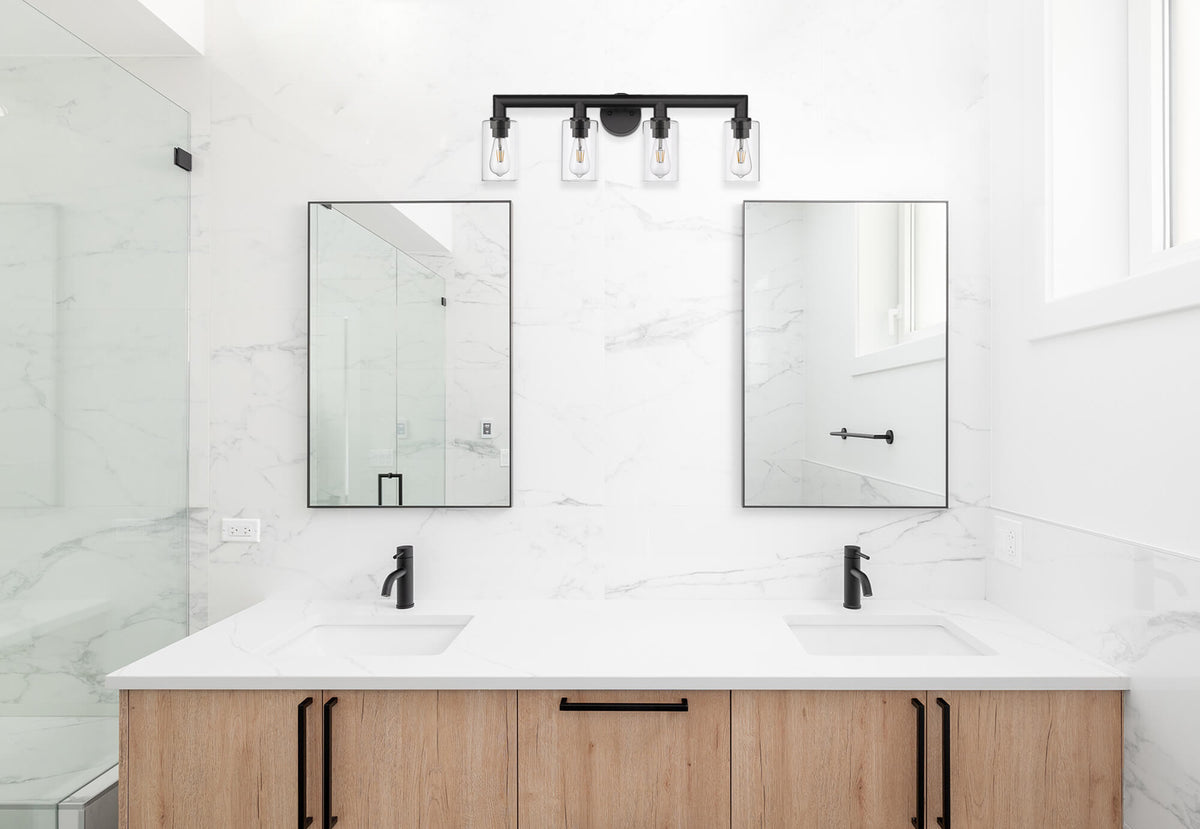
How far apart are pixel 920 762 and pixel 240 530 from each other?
183 centimetres

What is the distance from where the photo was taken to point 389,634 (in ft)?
5.78

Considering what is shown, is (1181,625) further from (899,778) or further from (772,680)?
(772,680)

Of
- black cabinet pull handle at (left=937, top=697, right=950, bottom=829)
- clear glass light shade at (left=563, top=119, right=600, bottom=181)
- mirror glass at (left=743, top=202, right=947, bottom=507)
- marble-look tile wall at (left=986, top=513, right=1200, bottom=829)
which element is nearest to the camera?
marble-look tile wall at (left=986, top=513, right=1200, bottom=829)

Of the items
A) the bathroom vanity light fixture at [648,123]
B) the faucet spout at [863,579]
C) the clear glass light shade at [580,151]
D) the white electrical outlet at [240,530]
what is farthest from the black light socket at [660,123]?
the white electrical outlet at [240,530]

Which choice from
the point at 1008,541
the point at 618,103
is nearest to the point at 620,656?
the point at 1008,541

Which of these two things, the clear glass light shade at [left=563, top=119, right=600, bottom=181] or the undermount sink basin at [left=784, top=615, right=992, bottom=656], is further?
the undermount sink basin at [left=784, top=615, right=992, bottom=656]

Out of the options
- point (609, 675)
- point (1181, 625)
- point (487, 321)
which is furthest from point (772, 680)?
point (487, 321)

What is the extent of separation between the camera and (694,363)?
187cm

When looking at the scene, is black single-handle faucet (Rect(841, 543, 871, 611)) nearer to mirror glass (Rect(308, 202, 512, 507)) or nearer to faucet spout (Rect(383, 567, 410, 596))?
mirror glass (Rect(308, 202, 512, 507))

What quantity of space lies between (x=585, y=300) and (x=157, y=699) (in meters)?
1.37

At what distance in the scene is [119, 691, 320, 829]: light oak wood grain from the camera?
134 centimetres

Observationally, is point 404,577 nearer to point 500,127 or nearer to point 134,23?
point 500,127

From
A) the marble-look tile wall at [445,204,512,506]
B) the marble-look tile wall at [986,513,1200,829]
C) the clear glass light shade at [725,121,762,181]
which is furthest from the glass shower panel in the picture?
the marble-look tile wall at [986,513,1200,829]

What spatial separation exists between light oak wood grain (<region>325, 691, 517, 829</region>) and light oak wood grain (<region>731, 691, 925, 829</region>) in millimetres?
486
